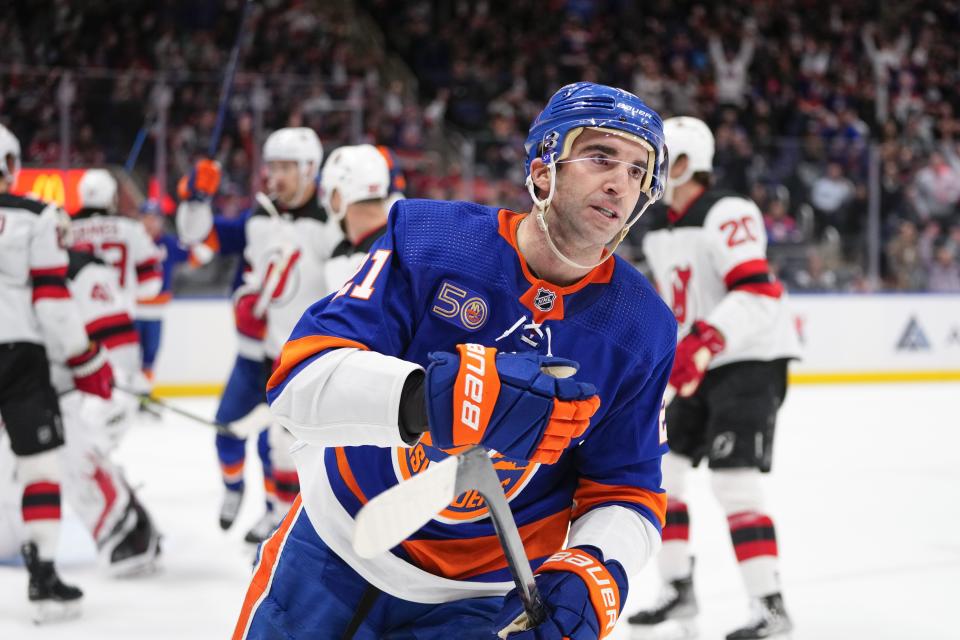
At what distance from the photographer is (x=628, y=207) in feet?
5.43

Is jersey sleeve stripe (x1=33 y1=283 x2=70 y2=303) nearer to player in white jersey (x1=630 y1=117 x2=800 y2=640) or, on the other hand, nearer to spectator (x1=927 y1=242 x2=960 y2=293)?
player in white jersey (x1=630 y1=117 x2=800 y2=640)

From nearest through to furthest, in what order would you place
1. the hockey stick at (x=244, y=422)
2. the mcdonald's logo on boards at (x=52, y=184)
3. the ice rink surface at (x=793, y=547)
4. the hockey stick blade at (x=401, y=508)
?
1. the hockey stick blade at (x=401, y=508)
2. the ice rink surface at (x=793, y=547)
3. the hockey stick at (x=244, y=422)
4. the mcdonald's logo on boards at (x=52, y=184)

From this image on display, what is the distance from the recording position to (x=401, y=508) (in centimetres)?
129

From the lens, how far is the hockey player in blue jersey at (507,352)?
5.13 ft

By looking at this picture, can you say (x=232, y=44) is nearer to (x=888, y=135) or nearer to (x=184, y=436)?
(x=184, y=436)

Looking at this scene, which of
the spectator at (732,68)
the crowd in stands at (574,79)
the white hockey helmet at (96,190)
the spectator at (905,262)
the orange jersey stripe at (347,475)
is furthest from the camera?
the spectator at (732,68)

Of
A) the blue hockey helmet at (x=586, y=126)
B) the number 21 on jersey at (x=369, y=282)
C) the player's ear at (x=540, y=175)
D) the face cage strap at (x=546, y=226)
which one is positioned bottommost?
the number 21 on jersey at (x=369, y=282)

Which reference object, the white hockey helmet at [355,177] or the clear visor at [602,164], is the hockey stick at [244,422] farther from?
the clear visor at [602,164]

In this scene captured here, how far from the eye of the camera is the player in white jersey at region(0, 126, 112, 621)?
3.28 meters

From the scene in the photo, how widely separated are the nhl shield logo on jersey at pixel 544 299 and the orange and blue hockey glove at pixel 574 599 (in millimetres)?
349

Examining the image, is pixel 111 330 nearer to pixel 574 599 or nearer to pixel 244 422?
pixel 244 422

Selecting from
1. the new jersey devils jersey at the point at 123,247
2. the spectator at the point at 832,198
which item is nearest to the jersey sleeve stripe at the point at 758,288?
the new jersey devils jersey at the point at 123,247

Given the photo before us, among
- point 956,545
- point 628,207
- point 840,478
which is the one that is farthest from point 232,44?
point 628,207

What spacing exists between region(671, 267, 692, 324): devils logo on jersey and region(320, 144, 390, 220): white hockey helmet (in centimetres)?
108
